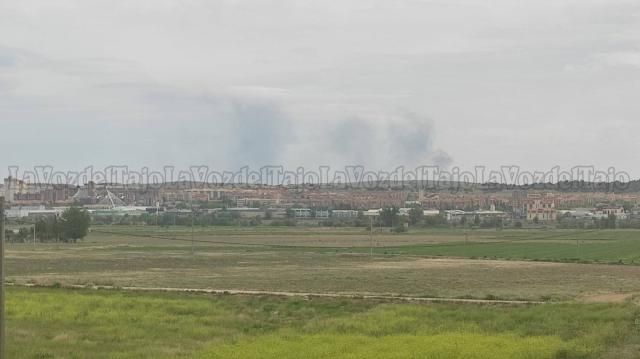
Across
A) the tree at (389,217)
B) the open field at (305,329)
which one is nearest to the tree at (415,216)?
the tree at (389,217)

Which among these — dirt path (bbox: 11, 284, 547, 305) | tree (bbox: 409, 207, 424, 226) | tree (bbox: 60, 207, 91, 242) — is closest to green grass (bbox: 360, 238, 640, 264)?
dirt path (bbox: 11, 284, 547, 305)

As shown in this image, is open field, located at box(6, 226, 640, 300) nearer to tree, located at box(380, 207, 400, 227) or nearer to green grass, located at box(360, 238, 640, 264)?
green grass, located at box(360, 238, 640, 264)

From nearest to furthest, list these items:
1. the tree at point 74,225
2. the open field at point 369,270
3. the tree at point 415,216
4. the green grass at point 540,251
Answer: the open field at point 369,270, the green grass at point 540,251, the tree at point 74,225, the tree at point 415,216

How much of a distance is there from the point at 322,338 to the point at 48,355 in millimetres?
5690

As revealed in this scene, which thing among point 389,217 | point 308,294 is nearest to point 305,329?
point 308,294

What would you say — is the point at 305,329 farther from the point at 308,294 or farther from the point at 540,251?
the point at 540,251

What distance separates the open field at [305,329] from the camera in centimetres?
1806

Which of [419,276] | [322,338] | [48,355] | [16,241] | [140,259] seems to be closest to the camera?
[48,355]

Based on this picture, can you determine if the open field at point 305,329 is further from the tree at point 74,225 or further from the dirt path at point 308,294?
the tree at point 74,225

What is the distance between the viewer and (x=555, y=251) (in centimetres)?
8656

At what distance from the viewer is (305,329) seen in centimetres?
2284

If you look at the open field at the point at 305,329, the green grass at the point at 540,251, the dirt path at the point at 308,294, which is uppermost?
the open field at the point at 305,329

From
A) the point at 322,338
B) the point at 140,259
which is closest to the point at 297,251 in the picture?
the point at 140,259

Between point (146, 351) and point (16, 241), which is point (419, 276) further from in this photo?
point (16, 241)
